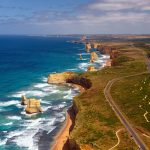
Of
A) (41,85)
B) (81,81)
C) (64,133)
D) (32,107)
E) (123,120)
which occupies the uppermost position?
(81,81)

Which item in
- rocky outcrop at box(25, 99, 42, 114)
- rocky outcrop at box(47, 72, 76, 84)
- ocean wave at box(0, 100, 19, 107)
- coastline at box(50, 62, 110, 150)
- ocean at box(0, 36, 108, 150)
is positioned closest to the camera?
coastline at box(50, 62, 110, 150)

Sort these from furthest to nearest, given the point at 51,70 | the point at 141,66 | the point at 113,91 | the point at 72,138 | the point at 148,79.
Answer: the point at 51,70, the point at 141,66, the point at 148,79, the point at 113,91, the point at 72,138

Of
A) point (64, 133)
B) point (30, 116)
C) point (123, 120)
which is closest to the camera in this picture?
point (123, 120)

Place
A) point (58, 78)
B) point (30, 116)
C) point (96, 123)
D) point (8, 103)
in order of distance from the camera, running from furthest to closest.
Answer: point (58, 78)
point (8, 103)
point (30, 116)
point (96, 123)

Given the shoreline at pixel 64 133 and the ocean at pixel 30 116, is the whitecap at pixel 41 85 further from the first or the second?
the shoreline at pixel 64 133

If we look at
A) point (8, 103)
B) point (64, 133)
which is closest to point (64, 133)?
point (64, 133)

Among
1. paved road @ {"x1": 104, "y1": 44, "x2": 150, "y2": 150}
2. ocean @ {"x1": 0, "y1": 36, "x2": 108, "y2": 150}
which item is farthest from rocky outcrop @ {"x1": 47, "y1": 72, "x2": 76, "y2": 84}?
paved road @ {"x1": 104, "y1": 44, "x2": 150, "y2": 150}

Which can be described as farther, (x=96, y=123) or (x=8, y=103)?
(x=8, y=103)

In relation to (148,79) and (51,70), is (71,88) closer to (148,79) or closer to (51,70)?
(148,79)

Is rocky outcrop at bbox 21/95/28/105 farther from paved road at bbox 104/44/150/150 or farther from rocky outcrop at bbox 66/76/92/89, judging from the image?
rocky outcrop at bbox 66/76/92/89

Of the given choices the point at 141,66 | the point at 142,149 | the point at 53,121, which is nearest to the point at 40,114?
the point at 53,121

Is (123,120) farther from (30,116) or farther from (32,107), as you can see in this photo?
(32,107)
